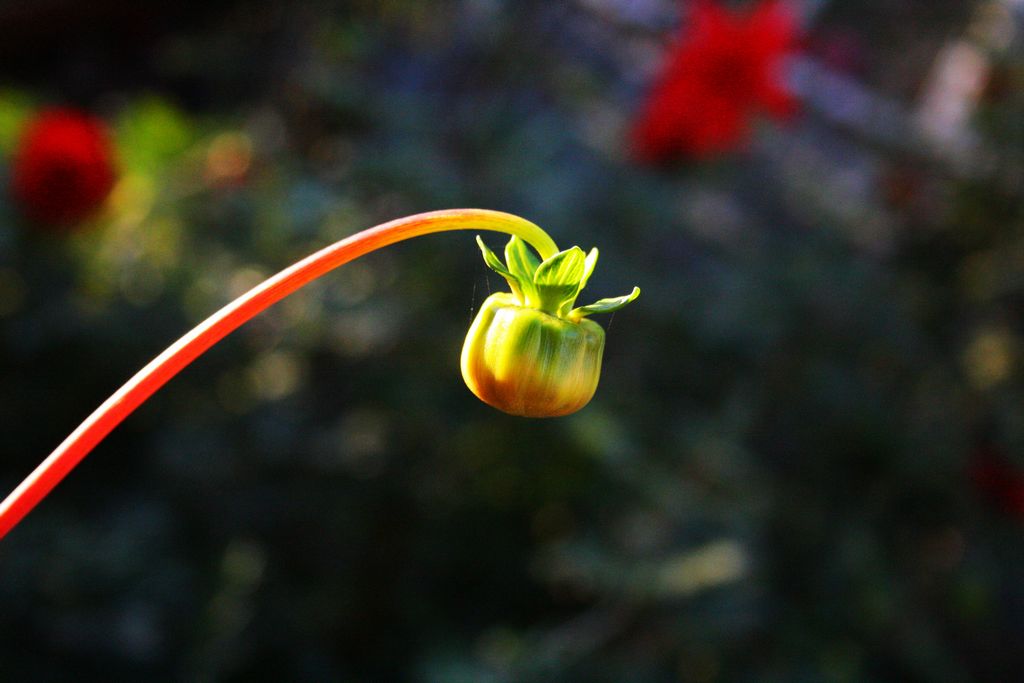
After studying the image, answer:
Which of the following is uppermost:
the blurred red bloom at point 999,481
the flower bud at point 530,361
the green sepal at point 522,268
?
the blurred red bloom at point 999,481

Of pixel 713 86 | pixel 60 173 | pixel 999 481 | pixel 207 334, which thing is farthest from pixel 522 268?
pixel 999 481

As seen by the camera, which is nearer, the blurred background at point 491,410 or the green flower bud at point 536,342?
the green flower bud at point 536,342

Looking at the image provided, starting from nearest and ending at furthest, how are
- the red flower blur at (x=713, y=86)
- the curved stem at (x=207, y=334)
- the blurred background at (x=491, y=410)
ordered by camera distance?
the curved stem at (x=207, y=334)
the blurred background at (x=491, y=410)
the red flower blur at (x=713, y=86)

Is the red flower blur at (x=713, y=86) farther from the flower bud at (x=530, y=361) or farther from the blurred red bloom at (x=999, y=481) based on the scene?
the flower bud at (x=530, y=361)

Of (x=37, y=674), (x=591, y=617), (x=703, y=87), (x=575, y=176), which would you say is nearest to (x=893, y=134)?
(x=703, y=87)

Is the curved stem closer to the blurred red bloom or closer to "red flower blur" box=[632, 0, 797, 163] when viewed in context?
"red flower blur" box=[632, 0, 797, 163]

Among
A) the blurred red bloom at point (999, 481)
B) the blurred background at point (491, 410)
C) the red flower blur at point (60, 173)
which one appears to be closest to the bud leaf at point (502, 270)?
the blurred background at point (491, 410)
